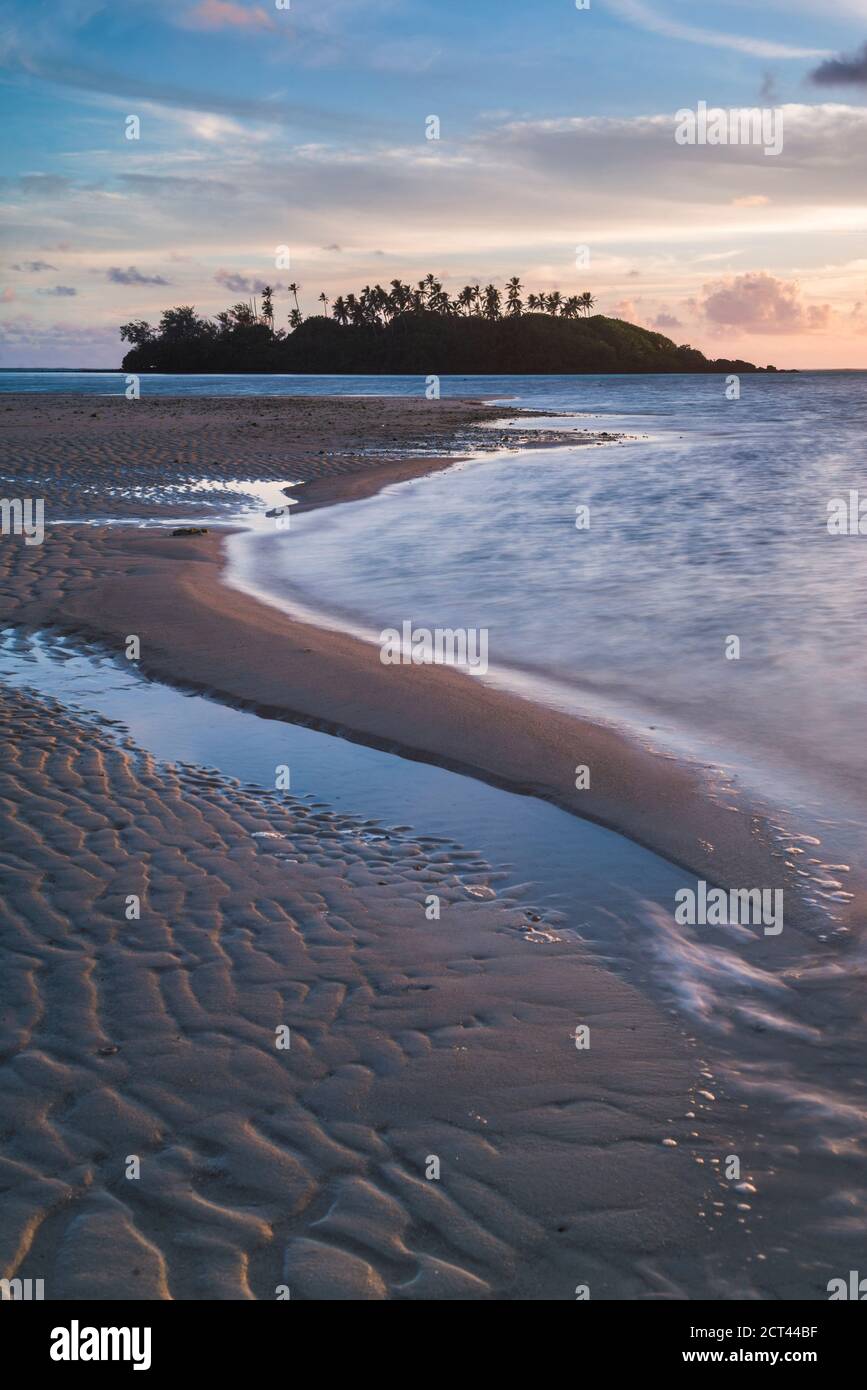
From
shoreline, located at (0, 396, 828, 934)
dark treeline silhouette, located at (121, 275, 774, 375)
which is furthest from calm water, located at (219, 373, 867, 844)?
dark treeline silhouette, located at (121, 275, 774, 375)

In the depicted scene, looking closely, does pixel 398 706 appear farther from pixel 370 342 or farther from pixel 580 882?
pixel 370 342

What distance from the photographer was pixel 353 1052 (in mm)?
4316

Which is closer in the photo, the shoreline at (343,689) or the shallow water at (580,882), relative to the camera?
the shallow water at (580,882)

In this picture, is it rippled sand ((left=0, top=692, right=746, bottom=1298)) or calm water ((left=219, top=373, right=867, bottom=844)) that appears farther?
calm water ((left=219, top=373, right=867, bottom=844))

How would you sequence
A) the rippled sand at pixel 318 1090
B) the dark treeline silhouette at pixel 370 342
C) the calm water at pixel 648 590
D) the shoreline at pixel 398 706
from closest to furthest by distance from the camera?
the rippled sand at pixel 318 1090
the shoreline at pixel 398 706
the calm water at pixel 648 590
the dark treeline silhouette at pixel 370 342

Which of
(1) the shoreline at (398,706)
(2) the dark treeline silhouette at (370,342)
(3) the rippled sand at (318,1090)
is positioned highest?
(2) the dark treeline silhouette at (370,342)

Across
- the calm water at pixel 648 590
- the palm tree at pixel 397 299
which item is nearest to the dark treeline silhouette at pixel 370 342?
the palm tree at pixel 397 299

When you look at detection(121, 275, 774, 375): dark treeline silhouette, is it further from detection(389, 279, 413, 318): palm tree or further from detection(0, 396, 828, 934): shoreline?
detection(0, 396, 828, 934): shoreline

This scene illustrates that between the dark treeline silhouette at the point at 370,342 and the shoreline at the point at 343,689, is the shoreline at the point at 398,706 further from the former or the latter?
the dark treeline silhouette at the point at 370,342

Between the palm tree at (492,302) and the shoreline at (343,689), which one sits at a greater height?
the palm tree at (492,302)

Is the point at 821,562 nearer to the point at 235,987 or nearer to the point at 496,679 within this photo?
the point at 496,679

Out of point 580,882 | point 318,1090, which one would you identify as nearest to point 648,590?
point 580,882

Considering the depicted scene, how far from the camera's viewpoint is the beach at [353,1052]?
3.36 meters

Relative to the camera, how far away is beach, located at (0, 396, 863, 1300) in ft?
11.0
